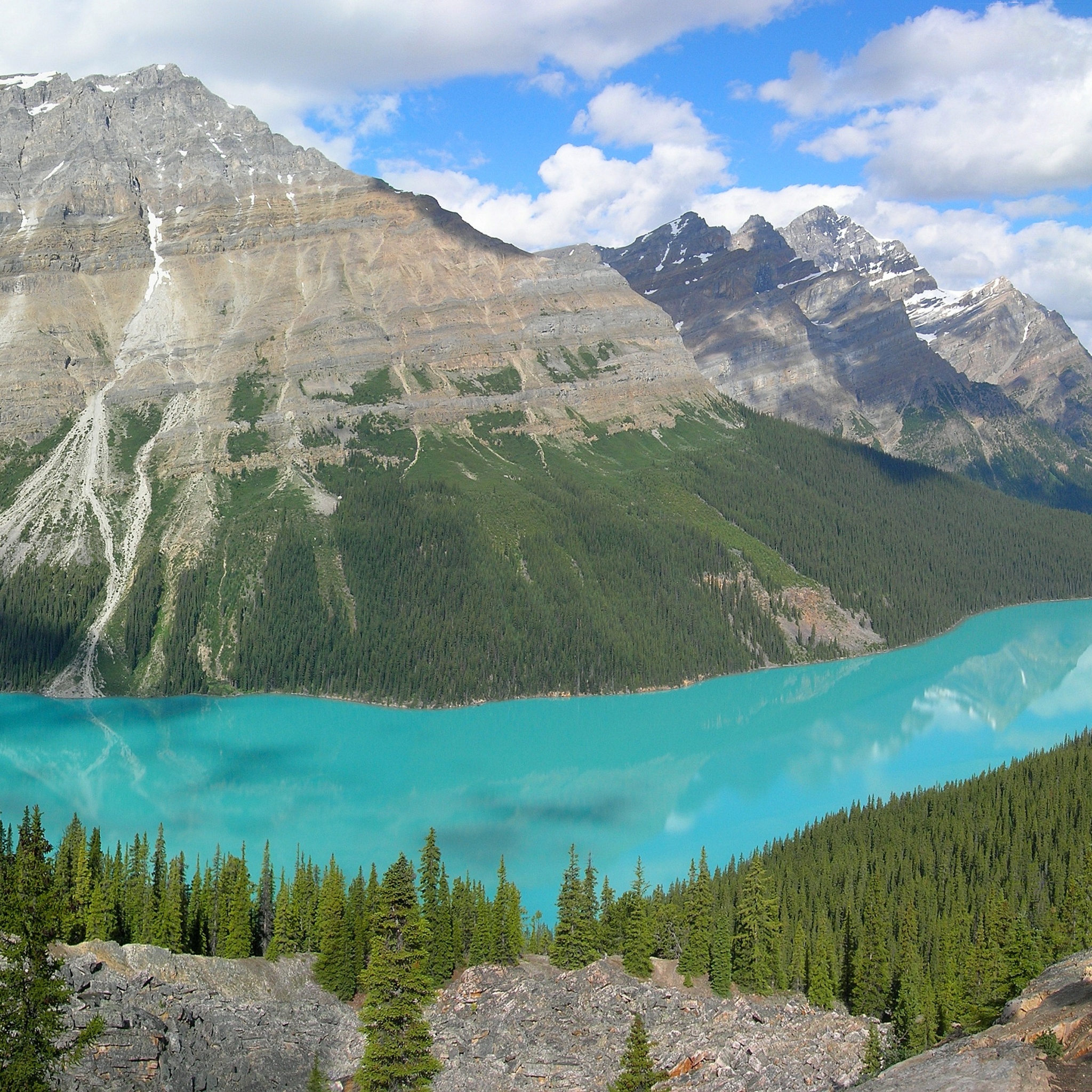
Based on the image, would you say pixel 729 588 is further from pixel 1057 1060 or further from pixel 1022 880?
pixel 1057 1060

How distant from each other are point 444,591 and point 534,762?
4101cm

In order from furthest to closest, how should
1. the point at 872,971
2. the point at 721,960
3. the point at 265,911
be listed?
the point at 265,911, the point at 872,971, the point at 721,960

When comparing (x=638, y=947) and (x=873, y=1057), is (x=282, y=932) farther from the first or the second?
(x=873, y=1057)

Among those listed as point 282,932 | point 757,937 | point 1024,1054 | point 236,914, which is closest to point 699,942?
point 757,937

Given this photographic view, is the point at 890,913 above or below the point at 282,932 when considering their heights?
below

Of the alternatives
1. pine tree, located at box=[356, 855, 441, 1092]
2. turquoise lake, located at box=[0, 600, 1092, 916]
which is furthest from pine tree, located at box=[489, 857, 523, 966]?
turquoise lake, located at box=[0, 600, 1092, 916]

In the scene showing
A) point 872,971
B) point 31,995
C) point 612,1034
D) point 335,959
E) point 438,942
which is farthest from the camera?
point 438,942

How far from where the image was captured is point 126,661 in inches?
5719

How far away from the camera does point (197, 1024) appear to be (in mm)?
46531

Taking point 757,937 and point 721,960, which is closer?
point 721,960

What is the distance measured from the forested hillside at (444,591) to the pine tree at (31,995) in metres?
105

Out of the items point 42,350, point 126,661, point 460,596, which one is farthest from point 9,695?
point 42,350

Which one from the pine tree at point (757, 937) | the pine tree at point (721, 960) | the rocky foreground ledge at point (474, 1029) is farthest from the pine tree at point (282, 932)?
the pine tree at point (757, 937)

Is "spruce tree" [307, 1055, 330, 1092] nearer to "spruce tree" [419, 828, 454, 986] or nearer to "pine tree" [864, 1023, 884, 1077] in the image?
"spruce tree" [419, 828, 454, 986]
